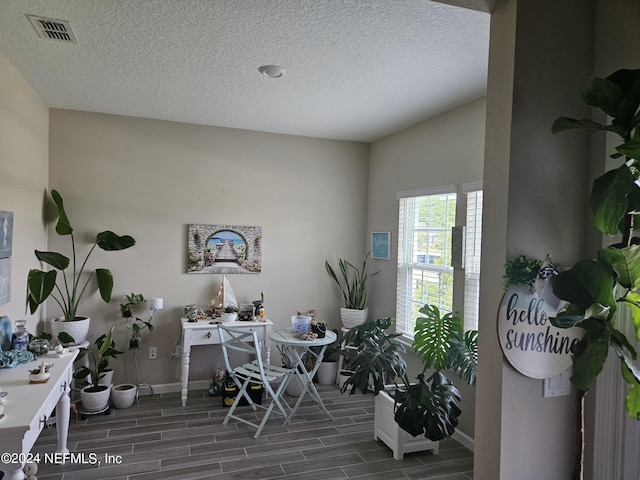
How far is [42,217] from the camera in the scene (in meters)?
3.58

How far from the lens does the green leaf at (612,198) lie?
1192mm

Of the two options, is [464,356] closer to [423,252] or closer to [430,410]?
[430,410]

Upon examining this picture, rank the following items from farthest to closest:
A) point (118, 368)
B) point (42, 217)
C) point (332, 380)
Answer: point (332, 380), point (118, 368), point (42, 217)

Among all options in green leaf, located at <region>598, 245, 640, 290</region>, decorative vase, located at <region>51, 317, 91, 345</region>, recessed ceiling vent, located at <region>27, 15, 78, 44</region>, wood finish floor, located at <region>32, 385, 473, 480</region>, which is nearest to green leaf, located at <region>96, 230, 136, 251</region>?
decorative vase, located at <region>51, 317, 91, 345</region>

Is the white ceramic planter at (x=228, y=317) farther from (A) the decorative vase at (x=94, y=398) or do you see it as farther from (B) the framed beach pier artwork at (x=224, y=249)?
(A) the decorative vase at (x=94, y=398)

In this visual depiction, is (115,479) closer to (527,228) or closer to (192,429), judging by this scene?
(192,429)

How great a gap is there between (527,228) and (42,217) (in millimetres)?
3710

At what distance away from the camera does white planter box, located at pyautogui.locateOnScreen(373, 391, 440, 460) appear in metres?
2.92

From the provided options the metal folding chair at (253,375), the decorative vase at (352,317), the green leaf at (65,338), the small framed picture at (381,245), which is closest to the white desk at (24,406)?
the green leaf at (65,338)

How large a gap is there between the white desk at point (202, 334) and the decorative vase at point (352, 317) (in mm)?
861

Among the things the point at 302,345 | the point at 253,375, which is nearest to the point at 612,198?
the point at 302,345

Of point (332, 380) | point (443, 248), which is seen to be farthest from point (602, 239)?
point (332, 380)

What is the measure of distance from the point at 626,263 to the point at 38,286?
11.5ft

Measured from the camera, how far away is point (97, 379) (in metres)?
3.54
